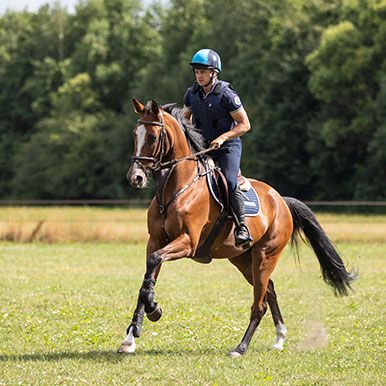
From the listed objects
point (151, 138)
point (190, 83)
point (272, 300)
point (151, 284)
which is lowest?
point (190, 83)

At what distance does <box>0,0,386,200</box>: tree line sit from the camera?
5944cm

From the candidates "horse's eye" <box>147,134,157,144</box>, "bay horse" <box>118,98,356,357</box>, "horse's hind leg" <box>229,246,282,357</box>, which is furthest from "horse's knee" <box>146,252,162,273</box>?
"horse's hind leg" <box>229,246,282,357</box>

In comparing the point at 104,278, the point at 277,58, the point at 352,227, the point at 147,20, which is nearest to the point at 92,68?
the point at 147,20

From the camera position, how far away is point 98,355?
10.3m

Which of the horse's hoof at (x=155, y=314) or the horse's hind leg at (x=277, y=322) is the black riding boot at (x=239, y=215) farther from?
the horse's hoof at (x=155, y=314)

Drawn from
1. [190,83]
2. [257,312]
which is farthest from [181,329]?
[190,83]

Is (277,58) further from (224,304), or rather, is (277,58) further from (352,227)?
(224,304)

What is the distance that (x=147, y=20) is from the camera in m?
91.7

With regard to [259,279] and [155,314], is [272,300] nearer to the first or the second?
[259,279]

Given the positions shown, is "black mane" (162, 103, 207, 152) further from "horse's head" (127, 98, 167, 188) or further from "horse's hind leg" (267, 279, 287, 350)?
"horse's hind leg" (267, 279, 287, 350)

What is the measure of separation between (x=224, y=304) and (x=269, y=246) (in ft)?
14.3

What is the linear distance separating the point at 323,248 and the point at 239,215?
85.4 inches

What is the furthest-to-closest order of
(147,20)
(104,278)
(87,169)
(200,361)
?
(147,20), (87,169), (104,278), (200,361)

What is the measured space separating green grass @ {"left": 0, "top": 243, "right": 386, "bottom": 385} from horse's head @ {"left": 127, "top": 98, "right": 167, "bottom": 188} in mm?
2061
